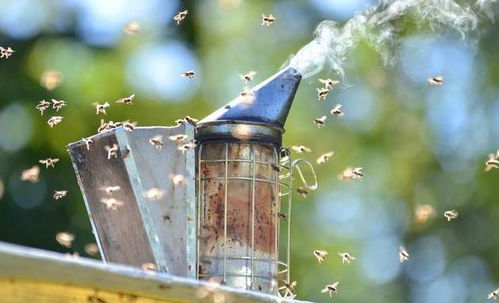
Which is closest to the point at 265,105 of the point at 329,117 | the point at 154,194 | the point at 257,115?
the point at 257,115

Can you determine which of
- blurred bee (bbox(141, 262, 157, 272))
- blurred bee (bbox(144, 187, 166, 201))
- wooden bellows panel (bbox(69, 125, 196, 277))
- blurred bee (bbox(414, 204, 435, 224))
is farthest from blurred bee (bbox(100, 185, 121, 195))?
blurred bee (bbox(414, 204, 435, 224))

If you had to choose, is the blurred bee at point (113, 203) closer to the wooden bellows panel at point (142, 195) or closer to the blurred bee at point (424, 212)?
the wooden bellows panel at point (142, 195)

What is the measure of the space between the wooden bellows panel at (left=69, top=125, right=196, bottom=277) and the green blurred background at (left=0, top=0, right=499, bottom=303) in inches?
412

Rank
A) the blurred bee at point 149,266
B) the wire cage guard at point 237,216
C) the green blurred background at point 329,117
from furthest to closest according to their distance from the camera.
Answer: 1. the green blurred background at point 329,117
2. the wire cage guard at point 237,216
3. the blurred bee at point 149,266

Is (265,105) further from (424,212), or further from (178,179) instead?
(424,212)

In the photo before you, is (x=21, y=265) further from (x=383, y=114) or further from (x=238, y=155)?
(x=383, y=114)

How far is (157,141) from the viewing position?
25.4 ft

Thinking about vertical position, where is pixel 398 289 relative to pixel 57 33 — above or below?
below

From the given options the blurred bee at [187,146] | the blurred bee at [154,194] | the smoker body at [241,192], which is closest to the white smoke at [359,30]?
the smoker body at [241,192]

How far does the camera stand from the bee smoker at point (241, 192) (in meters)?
7.92

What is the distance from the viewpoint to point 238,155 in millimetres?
8031

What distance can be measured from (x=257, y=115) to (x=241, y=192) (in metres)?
0.39

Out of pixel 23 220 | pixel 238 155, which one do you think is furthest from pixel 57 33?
pixel 238 155

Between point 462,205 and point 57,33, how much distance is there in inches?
235
